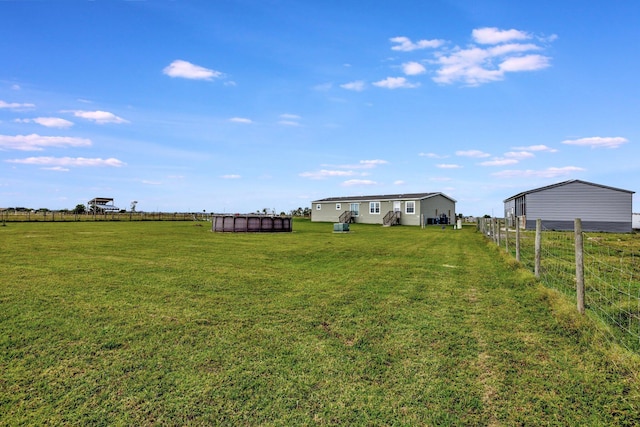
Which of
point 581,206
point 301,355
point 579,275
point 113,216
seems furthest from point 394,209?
point 113,216

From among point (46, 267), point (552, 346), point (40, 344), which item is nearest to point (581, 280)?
point (552, 346)

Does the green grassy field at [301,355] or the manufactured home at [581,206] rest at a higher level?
the manufactured home at [581,206]

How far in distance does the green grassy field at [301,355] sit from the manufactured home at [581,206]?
2728 centimetres

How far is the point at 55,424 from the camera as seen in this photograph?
9.60 ft

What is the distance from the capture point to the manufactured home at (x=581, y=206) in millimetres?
29375

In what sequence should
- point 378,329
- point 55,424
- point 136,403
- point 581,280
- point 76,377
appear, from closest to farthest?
point 55,424, point 136,403, point 76,377, point 378,329, point 581,280

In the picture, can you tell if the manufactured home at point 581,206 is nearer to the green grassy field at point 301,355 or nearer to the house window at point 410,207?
the house window at point 410,207

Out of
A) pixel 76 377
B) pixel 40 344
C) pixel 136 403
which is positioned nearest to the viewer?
pixel 136 403

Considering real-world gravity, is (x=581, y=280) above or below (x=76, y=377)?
above

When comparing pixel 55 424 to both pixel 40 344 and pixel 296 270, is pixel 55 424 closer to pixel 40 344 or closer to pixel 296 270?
pixel 40 344

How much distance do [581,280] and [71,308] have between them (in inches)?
318

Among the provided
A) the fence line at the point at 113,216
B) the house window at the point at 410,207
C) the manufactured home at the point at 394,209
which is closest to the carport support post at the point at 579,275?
the manufactured home at the point at 394,209

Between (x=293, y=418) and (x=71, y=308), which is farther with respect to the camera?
(x=71, y=308)

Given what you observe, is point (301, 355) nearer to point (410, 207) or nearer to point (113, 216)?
point (410, 207)
